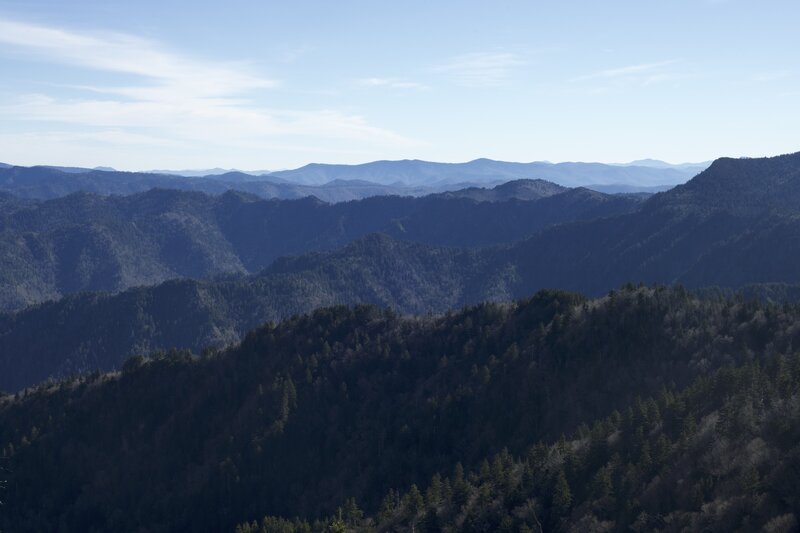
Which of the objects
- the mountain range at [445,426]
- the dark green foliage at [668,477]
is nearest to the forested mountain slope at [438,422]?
the dark green foliage at [668,477]

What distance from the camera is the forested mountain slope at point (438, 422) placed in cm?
8206

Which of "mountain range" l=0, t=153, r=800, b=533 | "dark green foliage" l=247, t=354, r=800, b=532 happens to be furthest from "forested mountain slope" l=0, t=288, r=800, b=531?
"mountain range" l=0, t=153, r=800, b=533

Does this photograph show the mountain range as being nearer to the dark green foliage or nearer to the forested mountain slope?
the dark green foliage

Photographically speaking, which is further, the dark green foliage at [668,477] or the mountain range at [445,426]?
the mountain range at [445,426]

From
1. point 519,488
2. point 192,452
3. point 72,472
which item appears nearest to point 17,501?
point 72,472

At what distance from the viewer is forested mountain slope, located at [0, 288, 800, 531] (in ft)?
269

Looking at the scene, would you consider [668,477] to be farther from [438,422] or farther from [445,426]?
[438,422]

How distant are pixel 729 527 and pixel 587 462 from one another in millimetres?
25796

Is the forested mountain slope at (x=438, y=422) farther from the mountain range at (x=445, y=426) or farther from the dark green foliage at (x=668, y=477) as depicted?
the mountain range at (x=445, y=426)

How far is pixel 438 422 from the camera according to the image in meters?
142

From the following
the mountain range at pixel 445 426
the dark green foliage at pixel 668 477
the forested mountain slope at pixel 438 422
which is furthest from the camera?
the forested mountain slope at pixel 438 422

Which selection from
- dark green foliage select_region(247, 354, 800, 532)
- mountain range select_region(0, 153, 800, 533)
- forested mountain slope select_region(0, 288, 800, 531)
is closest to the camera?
dark green foliage select_region(247, 354, 800, 532)

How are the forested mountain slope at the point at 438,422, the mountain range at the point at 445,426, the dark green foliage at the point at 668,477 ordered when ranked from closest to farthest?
the dark green foliage at the point at 668,477 → the mountain range at the point at 445,426 → the forested mountain slope at the point at 438,422

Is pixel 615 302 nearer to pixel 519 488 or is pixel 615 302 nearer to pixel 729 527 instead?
pixel 519 488
